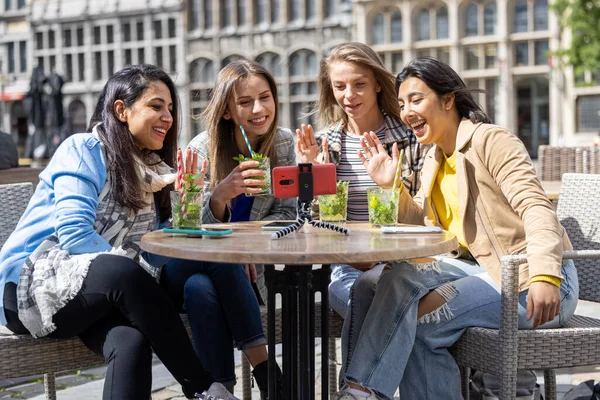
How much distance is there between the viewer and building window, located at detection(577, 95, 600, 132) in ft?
86.7

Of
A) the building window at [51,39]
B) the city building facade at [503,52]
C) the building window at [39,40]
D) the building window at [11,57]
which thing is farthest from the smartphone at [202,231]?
the building window at [11,57]

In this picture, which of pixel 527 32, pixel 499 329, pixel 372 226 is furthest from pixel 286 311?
pixel 527 32

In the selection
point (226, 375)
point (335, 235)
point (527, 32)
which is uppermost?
point (527, 32)

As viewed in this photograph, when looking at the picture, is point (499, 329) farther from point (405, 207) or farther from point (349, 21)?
point (349, 21)

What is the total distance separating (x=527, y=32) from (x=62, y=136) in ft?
56.1

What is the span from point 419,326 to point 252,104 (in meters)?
1.00

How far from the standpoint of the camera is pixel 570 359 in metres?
2.13

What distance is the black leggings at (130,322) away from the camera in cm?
211

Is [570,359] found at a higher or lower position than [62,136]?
lower

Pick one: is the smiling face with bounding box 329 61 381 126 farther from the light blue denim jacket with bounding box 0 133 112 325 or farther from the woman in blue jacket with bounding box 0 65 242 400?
the light blue denim jacket with bounding box 0 133 112 325

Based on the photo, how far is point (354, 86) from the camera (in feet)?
9.73

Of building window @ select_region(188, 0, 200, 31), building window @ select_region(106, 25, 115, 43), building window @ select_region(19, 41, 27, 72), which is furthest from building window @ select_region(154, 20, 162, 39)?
building window @ select_region(19, 41, 27, 72)

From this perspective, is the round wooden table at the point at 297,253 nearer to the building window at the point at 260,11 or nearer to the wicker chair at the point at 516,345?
the wicker chair at the point at 516,345

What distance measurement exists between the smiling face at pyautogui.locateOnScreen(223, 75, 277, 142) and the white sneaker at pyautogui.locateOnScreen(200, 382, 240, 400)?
0.96 m
